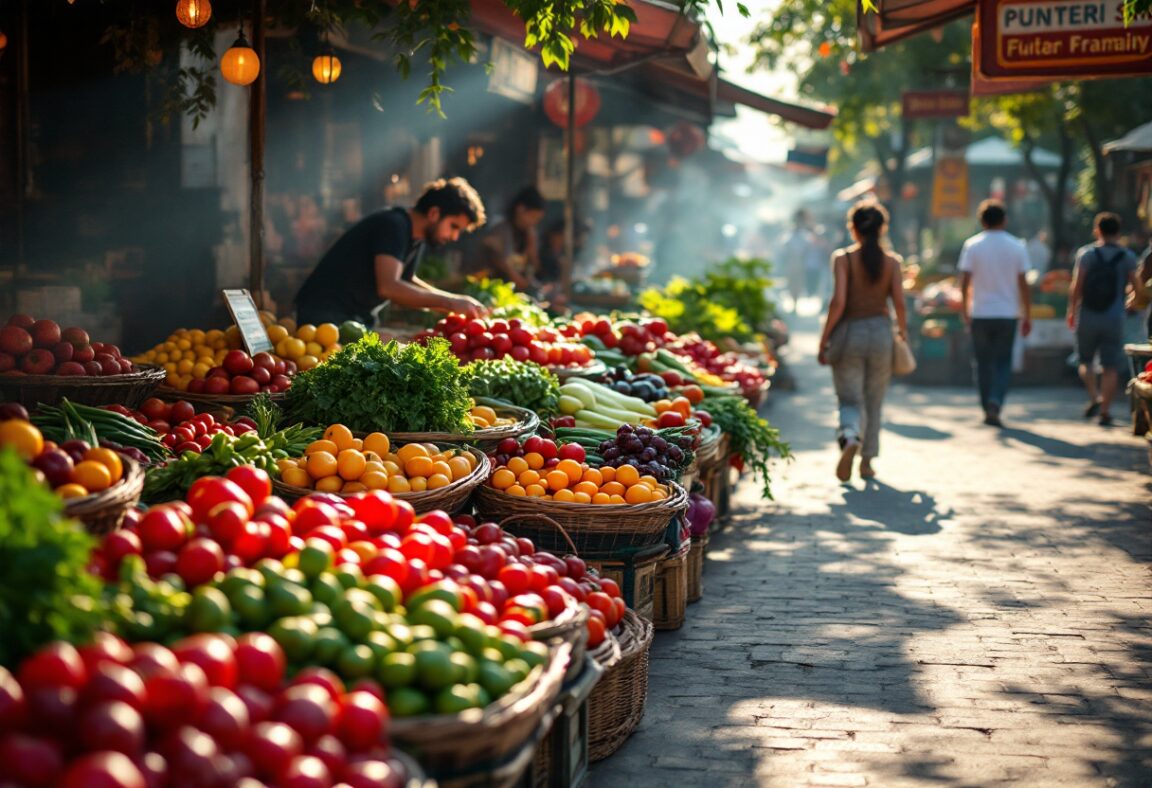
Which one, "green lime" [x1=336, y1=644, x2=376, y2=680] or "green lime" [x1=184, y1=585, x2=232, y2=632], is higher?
"green lime" [x1=184, y1=585, x2=232, y2=632]

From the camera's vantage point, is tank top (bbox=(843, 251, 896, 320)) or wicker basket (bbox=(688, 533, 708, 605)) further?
tank top (bbox=(843, 251, 896, 320))

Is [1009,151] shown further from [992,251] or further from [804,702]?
[804,702]

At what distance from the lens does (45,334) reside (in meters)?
5.90

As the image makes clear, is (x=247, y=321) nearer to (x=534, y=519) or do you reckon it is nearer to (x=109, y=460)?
Answer: (x=534, y=519)

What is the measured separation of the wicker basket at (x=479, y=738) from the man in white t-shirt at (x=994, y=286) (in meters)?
11.0

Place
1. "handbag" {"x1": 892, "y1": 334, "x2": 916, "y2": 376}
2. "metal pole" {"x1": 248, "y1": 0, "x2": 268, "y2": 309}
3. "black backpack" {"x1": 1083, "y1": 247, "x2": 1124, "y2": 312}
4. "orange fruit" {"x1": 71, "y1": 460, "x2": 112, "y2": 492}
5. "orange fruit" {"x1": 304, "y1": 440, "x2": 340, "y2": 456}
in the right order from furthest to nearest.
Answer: "black backpack" {"x1": 1083, "y1": 247, "x2": 1124, "y2": 312}
"handbag" {"x1": 892, "y1": 334, "x2": 916, "y2": 376}
"metal pole" {"x1": 248, "y1": 0, "x2": 268, "y2": 309}
"orange fruit" {"x1": 304, "y1": 440, "x2": 340, "y2": 456}
"orange fruit" {"x1": 71, "y1": 460, "x2": 112, "y2": 492}

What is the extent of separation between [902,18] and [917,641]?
19.6ft

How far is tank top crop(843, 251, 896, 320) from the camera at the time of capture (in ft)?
33.4

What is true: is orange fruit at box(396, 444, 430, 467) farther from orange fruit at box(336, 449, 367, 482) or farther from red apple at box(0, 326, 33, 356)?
red apple at box(0, 326, 33, 356)

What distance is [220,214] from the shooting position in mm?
10812

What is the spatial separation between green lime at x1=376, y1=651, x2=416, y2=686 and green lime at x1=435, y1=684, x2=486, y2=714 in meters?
0.09

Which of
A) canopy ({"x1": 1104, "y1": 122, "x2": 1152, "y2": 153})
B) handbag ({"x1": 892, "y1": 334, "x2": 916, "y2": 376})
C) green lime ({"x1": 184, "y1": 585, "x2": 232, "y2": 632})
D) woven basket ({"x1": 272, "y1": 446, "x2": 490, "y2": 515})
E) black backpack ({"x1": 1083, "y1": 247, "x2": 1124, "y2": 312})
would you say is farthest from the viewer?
canopy ({"x1": 1104, "y1": 122, "x2": 1152, "y2": 153})

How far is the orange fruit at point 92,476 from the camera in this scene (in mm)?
3682

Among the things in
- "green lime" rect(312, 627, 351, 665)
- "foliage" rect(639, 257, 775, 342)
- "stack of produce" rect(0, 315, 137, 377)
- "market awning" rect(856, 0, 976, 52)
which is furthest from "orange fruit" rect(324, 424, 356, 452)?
"foliage" rect(639, 257, 775, 342)
